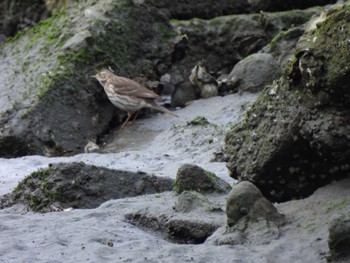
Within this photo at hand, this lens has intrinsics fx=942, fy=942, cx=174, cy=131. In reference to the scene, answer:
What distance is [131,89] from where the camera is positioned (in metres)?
12.9

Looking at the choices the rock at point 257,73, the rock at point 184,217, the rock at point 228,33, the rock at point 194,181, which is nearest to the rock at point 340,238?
the rock at point 184,217

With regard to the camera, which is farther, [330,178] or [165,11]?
[165,11]

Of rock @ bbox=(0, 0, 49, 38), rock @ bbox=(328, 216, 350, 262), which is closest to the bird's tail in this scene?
rock @ bbox=(0, 0, 49, 38)

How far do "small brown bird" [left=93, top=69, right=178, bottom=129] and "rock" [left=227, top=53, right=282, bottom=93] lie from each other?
3.34ft

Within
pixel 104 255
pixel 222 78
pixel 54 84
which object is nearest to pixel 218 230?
pixel 104 255

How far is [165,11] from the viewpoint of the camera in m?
15.0

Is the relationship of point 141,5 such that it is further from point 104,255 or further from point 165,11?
point 104,255

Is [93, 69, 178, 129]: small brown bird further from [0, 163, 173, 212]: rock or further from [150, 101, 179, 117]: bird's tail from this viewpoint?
[0, 163, 173, 212]: rock

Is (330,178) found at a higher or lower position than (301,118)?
lower

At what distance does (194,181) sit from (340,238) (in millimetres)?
2087

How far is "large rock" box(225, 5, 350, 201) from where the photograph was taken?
230 inches

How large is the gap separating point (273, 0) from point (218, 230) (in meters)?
10.1

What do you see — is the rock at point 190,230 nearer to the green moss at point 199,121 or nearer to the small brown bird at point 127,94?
the green moss at point 199,121

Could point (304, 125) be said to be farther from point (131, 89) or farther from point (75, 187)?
point (131, 89)
